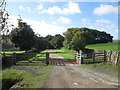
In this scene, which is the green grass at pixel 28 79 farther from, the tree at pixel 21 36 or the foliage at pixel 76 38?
the foliage at pixel 76 38

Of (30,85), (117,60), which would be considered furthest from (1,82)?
(117,60)

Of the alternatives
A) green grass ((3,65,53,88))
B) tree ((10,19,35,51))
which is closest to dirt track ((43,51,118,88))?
green grass ((3,65,53,88))

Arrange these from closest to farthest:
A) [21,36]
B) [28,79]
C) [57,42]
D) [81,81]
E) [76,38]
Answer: [81,81] < [28,79] < [21,36] < [76,38] < [57,42]

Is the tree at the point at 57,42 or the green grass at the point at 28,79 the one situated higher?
the tree at the point at 57,42

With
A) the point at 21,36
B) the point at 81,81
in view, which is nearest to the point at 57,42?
the point at 21,36

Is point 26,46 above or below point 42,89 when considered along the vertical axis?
above

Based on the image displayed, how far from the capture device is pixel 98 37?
75.9 meters

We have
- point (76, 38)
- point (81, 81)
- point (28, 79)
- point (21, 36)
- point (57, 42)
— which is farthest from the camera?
point (57, 42)

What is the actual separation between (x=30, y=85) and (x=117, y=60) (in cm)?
923

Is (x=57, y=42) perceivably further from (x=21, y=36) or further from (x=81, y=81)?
(x=81, y=81)

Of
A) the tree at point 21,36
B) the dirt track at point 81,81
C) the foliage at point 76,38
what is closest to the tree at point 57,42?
the foliage at point 76,38

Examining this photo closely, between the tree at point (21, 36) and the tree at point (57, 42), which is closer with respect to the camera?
the tree at point (21, 36)

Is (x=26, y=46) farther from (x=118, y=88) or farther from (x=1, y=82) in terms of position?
(x=118, y=88)

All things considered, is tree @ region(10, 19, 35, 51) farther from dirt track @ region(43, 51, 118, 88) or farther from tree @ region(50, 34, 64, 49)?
tree @ region(50, 34, 64, 49)
